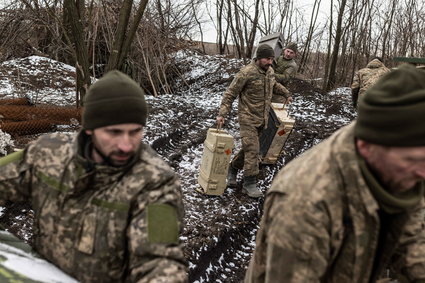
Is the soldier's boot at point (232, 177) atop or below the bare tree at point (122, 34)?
below

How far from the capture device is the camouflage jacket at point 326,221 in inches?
54.7

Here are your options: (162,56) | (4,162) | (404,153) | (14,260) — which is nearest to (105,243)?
(14,260)

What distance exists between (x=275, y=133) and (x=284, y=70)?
2.44 meters

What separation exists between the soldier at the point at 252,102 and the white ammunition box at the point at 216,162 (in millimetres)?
230

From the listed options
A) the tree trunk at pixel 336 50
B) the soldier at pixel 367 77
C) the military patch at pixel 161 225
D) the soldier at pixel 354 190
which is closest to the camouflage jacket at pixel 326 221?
the soldier at pixel 354 190

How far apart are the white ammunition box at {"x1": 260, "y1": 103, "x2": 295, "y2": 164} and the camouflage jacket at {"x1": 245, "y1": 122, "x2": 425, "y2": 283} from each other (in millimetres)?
4887

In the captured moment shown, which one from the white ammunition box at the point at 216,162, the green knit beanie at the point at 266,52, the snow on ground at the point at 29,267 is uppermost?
the green knit beanie at the point at 266,52

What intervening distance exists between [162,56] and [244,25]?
5.43 metres

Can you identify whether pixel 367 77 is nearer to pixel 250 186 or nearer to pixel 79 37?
pixel 250 186

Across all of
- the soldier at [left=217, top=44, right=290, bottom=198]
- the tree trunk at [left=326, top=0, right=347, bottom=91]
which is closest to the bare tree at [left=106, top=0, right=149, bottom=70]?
the soldier at [left=217, top=44, right=290, bottom=198]

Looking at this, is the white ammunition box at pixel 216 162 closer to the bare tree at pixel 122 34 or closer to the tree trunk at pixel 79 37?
the bare tree at pixel 122 34

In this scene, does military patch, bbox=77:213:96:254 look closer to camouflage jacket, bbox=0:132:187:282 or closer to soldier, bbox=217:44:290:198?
camouflage jacket, bbox=0:132:187:282

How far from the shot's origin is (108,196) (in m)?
1.70

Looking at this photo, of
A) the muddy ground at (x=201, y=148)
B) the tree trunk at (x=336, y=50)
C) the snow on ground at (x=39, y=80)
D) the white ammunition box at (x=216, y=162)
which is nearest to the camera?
the muddy ground at (x=201, y=148)
